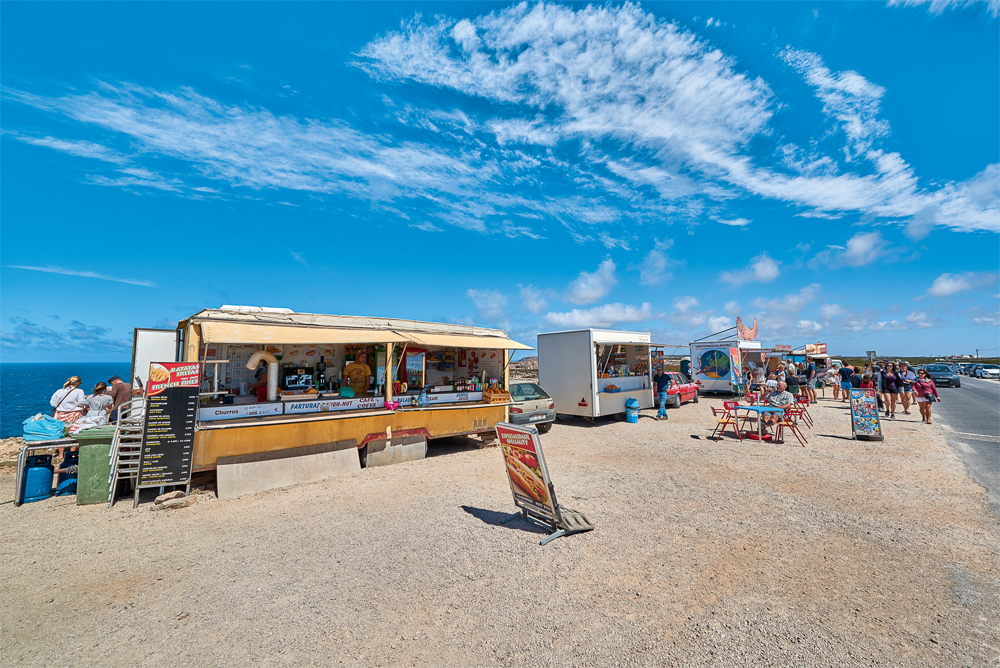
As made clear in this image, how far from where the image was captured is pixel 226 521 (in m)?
5.65

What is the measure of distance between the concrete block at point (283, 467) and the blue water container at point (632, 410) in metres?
8.34

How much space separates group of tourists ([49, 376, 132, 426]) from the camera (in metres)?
8.12

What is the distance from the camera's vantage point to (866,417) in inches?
417

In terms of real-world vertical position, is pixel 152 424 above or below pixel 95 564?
above

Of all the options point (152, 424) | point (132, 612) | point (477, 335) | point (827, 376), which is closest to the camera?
point (132, 612)

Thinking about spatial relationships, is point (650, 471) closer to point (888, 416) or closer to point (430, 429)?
point (430, 429)

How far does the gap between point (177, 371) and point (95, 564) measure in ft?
9.20

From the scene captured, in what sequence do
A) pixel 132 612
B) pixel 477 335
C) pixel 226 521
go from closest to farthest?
pixel 132 612 → pixel 226 521 → pixel 477 335

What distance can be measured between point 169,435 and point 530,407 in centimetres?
731

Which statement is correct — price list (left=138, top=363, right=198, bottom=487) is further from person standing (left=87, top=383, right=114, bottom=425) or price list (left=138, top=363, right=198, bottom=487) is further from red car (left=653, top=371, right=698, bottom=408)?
→ red car (left=653, top=371, right=698, bottom=408)

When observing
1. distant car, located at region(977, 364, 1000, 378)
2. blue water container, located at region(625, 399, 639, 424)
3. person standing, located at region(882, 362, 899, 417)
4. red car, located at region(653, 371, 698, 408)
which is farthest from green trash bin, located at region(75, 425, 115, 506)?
distant car, located at region(977, 364, 1000, 378)

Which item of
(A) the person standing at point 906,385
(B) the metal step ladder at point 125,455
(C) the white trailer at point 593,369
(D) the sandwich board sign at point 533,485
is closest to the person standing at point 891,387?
(A) the person standing at point 906,385

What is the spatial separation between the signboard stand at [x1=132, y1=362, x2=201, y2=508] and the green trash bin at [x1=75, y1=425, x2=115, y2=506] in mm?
477

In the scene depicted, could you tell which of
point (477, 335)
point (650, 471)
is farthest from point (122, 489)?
point (650, 471)
